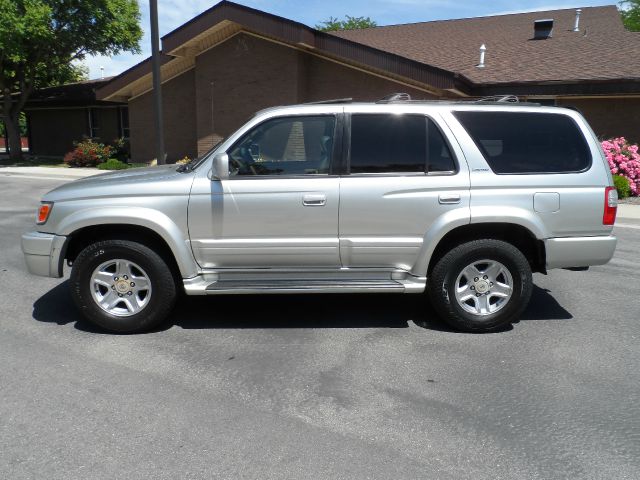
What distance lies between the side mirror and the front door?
13cm

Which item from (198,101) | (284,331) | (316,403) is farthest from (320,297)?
(198,101)

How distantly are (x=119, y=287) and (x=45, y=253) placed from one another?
69cm

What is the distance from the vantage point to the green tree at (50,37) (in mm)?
20156

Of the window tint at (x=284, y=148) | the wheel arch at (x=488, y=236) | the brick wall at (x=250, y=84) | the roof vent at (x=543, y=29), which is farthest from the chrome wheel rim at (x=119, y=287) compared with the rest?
the roof vent at (x=543, y=29)

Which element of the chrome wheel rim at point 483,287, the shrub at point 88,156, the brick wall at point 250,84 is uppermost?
the brick wall at point 250,84

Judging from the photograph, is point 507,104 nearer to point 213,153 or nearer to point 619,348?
point 619,348

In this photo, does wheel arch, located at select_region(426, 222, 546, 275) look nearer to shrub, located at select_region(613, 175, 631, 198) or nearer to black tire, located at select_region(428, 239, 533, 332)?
black tire, located at select_region(428, 239, 533, 332)

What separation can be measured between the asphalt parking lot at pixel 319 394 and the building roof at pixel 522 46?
12.0 m

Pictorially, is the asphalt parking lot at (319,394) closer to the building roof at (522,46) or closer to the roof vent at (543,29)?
the building roof at (522,46)

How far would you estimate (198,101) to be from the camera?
19953mm

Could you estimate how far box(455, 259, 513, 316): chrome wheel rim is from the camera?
15.9 feet

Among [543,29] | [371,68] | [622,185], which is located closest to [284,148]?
[622,185]

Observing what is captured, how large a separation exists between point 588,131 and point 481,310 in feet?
6.16

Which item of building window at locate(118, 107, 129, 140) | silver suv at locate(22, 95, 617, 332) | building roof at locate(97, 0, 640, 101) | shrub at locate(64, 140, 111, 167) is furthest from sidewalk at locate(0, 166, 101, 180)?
silver suv at locate(22, 95, 617, 332)
